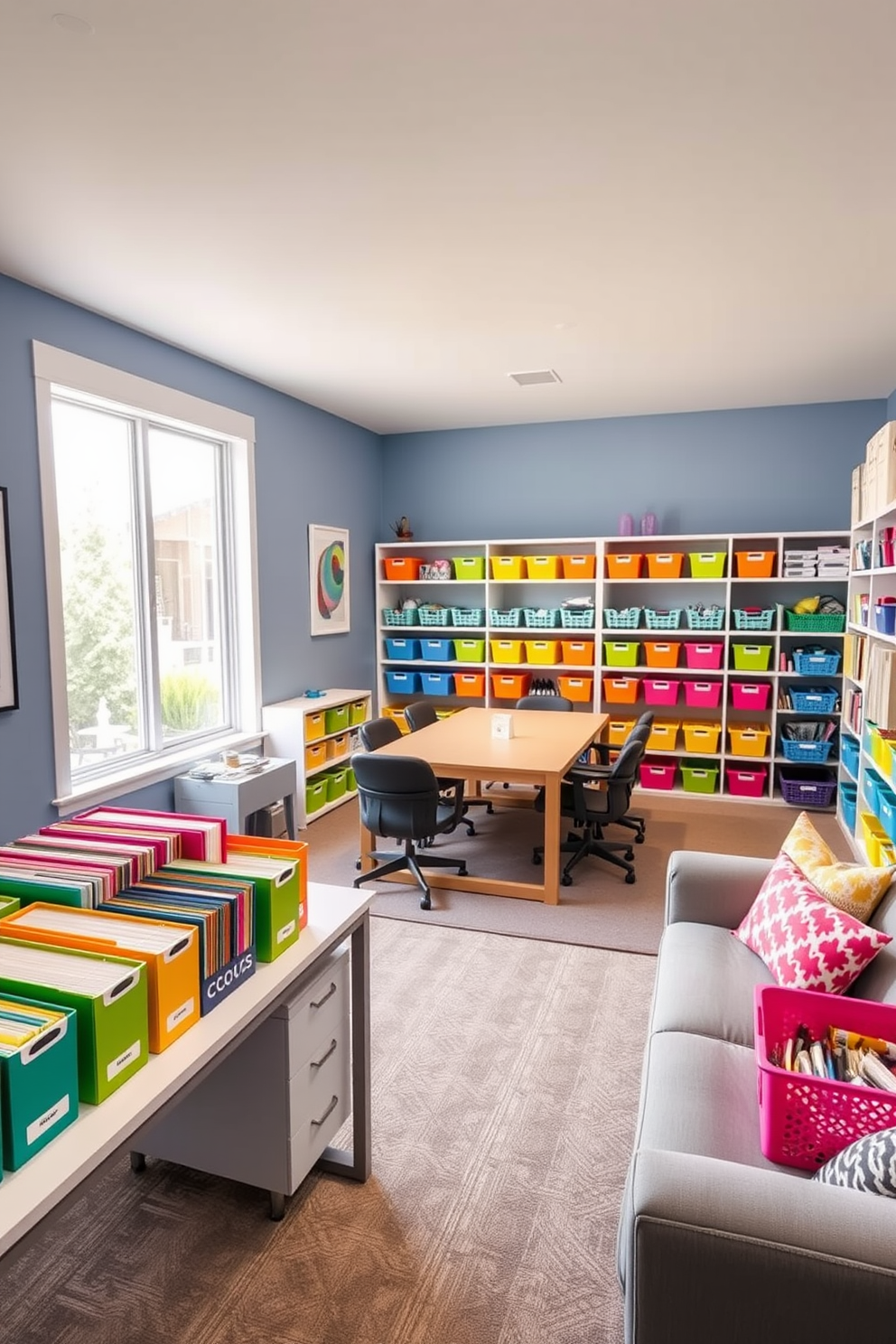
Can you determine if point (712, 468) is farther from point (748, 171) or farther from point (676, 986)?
point (676, 986)

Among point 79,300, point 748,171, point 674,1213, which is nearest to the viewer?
point 674,1213

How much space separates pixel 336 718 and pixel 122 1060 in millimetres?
4025

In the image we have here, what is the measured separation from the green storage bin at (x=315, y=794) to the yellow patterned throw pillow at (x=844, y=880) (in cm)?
326

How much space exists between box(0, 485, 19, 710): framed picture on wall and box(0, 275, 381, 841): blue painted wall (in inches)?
1.8

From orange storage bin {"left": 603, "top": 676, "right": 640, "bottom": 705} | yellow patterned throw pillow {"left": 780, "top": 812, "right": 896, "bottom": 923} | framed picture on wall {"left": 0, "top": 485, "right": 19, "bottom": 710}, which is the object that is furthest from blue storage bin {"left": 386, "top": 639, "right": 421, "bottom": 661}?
yellow patterned throw pillow {"left": 780, "top": 812, "right": 896, "bottom": 923}

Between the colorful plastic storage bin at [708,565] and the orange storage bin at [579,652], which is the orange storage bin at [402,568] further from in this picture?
the colorful plastic storage bin at [708,565]

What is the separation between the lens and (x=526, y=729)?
453cm

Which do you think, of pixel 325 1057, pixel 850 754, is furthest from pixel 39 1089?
pixel 850 754

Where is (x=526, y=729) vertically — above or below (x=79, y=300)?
below

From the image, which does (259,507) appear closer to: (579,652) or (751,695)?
(579,652)

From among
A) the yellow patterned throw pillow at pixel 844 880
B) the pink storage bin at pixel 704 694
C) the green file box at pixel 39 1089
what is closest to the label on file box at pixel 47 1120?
the green file box at pixel 39 1089

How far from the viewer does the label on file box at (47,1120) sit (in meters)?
1.08

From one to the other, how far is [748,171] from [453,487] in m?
4.20

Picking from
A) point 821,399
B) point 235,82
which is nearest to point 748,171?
point 235,82
